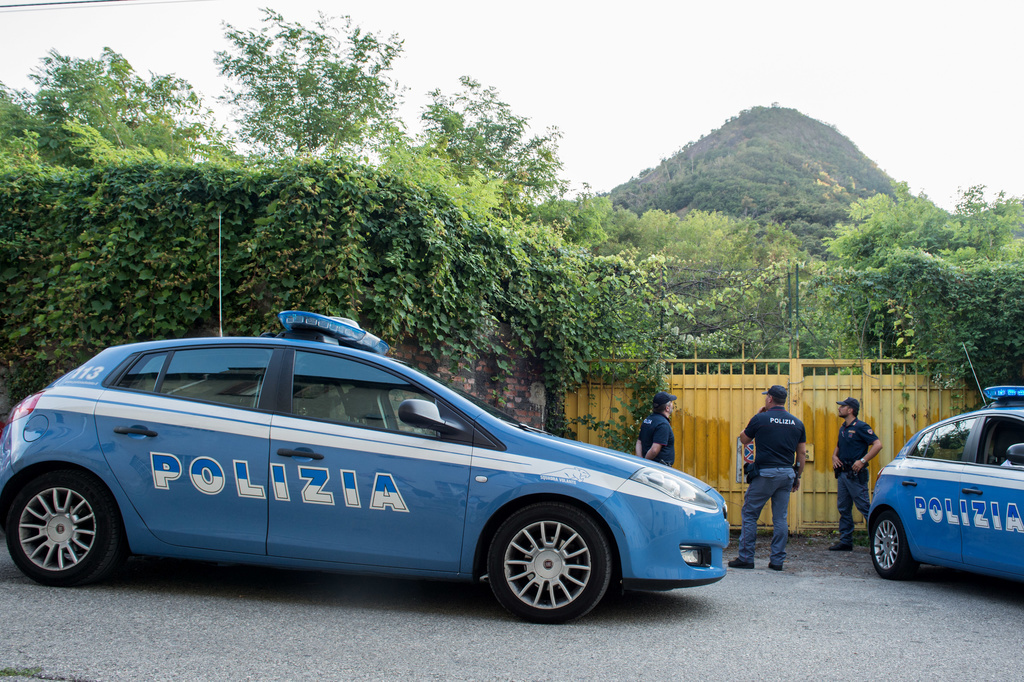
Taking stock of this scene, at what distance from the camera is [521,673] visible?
3.42m

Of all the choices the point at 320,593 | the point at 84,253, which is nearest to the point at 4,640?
the point at 320,593

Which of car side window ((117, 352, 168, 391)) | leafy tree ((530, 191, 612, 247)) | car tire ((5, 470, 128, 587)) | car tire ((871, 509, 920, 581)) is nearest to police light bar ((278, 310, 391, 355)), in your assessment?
car side window ((117, 352, 168, 391))

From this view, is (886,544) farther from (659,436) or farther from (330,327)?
A: (330,327)

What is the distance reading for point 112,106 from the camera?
71.9 feet

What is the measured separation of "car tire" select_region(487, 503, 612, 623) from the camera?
424 centimetres

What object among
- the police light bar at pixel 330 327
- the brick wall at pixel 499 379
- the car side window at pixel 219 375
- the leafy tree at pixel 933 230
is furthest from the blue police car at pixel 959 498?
the leafy tree at pixel 933 230

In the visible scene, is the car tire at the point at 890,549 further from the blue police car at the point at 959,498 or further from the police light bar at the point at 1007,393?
the police light bar at the point at 1007,393

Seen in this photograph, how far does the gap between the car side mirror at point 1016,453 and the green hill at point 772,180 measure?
4230cm

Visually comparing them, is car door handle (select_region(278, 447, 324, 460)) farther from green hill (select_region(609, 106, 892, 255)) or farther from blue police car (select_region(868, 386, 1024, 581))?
green hill (select_region(609, 106, 892, 255))

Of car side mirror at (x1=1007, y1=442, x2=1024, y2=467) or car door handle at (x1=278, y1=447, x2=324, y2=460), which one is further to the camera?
car side mirror at (x1=1007, y1=442, x2=1024, y2=467)

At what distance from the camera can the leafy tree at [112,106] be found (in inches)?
767

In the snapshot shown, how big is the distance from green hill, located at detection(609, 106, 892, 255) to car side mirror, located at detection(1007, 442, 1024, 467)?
4230 centimetres

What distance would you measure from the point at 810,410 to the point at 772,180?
5780 cm

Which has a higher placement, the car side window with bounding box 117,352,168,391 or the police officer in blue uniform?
the car side window with bounding box 117,352,168,391
